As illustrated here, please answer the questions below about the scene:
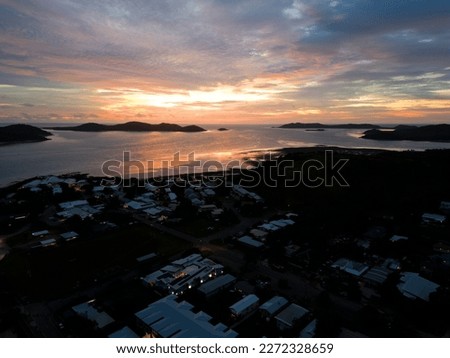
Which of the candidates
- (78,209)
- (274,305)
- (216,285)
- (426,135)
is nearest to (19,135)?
(78,209)

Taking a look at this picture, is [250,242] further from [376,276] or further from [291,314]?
[376,276]

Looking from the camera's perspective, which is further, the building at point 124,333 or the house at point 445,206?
the house at point 445,206

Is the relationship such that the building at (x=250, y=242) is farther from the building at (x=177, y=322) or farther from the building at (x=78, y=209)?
the building at (x=78, y=209)

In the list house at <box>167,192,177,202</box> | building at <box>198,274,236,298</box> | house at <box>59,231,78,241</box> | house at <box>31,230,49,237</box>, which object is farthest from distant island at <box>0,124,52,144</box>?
building at <box>198,274,236,298</box>

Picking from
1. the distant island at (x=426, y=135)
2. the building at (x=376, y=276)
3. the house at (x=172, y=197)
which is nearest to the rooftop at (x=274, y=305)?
the building at (x=376, y=276)

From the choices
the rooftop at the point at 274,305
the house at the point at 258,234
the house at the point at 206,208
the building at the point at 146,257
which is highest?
the house at the point at 206,208

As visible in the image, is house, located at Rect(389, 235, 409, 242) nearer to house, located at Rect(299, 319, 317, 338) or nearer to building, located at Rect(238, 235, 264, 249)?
building, located at Rect(238, 235, 264, 249)
